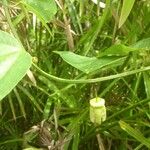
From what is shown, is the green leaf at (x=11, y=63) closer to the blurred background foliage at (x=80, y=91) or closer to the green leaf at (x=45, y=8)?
the green leaf at (x=45, y=8)

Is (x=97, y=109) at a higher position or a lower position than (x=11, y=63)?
lower

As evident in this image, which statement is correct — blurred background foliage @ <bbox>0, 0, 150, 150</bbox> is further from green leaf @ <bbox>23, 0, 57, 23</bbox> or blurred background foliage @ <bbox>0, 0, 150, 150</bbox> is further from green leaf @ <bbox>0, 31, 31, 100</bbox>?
green leaf @ <bbox>0, 31, 31, 100</bbox>

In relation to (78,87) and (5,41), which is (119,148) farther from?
(5,41)

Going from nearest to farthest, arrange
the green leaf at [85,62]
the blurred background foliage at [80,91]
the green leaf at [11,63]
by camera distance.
Result: the green leaf at [11,63] → the green leaf at [85,62] → the blurred background foliage at [80,91]

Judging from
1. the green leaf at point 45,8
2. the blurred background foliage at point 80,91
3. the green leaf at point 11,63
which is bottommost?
the blurred background foliage at point 80,91

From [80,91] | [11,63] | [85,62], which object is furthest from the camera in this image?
[80,91]

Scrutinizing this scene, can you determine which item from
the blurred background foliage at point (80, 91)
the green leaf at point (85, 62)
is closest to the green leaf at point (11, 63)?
the green leaf at point (85, 62)

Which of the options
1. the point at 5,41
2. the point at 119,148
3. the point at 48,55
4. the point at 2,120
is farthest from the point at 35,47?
the point at 5,41

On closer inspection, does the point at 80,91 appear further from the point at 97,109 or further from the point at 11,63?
the point at 11,63

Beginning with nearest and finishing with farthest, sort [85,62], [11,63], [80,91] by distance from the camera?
[11,63]
[85,62]
[80,91]

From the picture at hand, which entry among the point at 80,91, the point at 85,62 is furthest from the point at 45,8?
the point at 80,91
